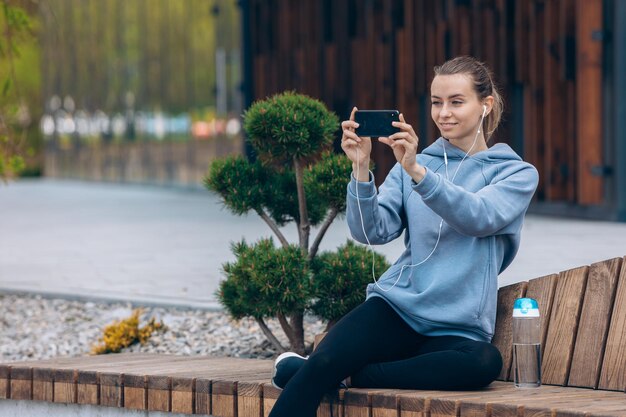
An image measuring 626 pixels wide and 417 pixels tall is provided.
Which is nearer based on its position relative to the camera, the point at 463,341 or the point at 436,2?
the point at 463,341

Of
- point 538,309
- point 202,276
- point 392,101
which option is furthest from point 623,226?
point 538,309

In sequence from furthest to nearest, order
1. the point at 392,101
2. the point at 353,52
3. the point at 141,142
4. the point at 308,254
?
1. the point at 141,142
2. the point at 353,52
3. the point at 392,101
4. the point at 308,254

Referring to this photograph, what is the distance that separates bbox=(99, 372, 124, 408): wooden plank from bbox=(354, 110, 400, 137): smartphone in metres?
1.50

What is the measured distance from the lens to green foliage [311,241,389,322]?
240 inches

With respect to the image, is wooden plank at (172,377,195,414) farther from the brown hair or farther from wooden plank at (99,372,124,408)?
the brown hair

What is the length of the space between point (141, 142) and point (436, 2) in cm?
1407

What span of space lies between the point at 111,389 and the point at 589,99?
9.91 metres

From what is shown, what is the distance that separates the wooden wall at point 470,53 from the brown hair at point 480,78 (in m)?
9.21

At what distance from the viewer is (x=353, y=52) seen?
20406mm

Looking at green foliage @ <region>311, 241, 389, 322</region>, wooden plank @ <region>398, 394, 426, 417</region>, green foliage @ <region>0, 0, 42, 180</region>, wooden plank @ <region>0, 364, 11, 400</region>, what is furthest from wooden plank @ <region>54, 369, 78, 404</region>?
green foliage @ <region>0, 0, 42, 180</region>

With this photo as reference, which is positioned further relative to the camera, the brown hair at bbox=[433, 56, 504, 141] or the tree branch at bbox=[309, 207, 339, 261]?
the tree branch at bbox=[309, 207, 339, 261]

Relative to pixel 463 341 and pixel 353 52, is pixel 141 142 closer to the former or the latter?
pixel 353 52

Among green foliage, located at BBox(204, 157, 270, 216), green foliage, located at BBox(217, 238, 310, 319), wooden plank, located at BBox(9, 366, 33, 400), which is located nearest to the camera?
wooden plank, located at BBox(9, 366, 33, 400)

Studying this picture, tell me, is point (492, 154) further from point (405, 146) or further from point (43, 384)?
point (43, 384)
